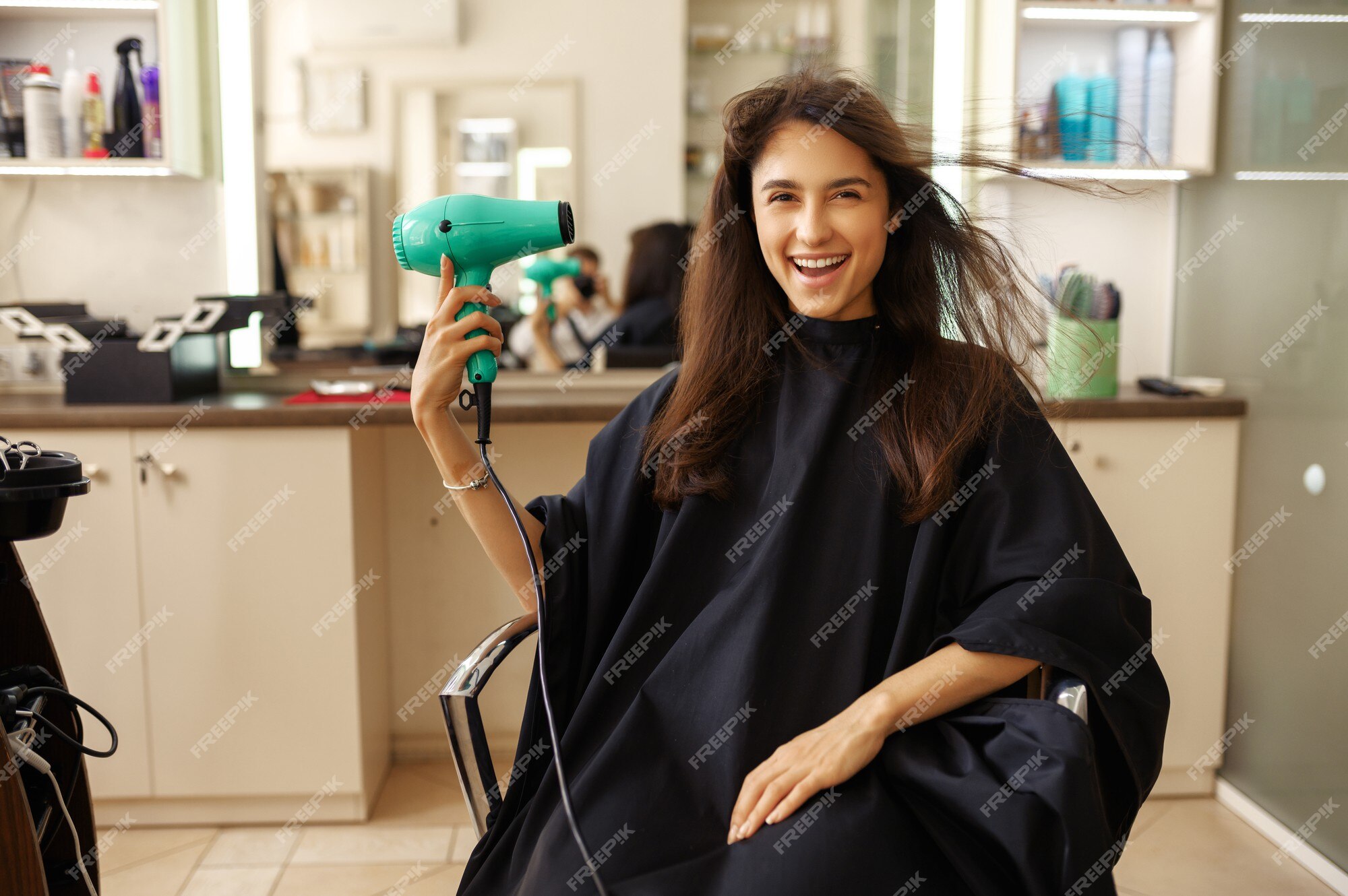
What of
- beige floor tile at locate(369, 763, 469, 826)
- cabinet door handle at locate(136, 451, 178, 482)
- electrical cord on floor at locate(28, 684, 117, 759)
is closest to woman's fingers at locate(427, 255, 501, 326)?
electrical cord on floor at locate(28, 684, 117, 759)

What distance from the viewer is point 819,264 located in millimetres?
1188

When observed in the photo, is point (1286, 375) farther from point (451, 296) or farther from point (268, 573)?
point (268, 573)

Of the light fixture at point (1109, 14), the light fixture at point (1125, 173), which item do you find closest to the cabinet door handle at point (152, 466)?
the light fixture at point (1125, 173)

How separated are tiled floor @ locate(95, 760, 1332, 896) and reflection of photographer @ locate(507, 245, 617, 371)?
107 centimetres

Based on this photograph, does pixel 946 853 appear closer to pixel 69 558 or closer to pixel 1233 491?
pixel 1233 491

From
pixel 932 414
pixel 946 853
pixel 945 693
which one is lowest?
pixel 946 853

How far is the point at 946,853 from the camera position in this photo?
1.01 metres

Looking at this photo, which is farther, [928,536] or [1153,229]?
[1153,229]

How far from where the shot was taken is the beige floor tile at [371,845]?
6.88 ft

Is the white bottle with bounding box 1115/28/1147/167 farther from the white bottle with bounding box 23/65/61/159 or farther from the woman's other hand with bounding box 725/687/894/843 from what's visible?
the white bottle with bounding box 23/65/61/159

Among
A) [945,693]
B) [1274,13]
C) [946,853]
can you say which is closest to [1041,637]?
[945,693]

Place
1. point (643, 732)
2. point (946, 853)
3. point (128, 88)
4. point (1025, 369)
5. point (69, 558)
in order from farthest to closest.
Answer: point (128, 88)
point (69, 558)
point (1025, 369)
point (643, 732)
point (946, 853)

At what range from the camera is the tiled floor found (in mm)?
1976

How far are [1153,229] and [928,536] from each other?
1726 mm
